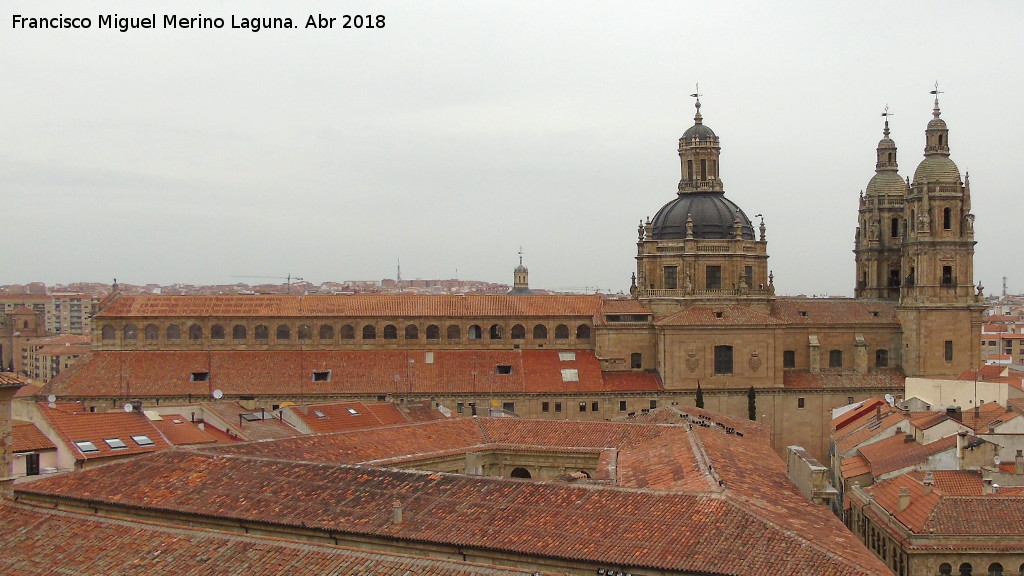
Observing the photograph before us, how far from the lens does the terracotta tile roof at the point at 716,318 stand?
248 feet

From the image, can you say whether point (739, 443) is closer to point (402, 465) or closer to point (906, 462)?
point (906, 462)

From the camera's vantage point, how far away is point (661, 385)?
75.3 m

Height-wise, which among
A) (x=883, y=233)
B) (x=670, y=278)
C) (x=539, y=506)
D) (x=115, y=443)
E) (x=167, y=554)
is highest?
(x=883, y=233)

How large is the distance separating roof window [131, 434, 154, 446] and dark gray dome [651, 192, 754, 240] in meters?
42.8

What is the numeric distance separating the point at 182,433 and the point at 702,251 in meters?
40.8

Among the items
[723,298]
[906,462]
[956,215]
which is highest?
[956,215]

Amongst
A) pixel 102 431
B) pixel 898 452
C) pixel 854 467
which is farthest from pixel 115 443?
pixel 898 452

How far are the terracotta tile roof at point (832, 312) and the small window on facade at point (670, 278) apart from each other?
7.26 metres

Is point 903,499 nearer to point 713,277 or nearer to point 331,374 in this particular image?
point 713,277

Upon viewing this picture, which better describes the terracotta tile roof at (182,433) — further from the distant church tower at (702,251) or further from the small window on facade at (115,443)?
the distant church tower at (702,251)

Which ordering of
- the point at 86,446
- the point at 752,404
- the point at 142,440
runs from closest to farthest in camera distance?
1. the point at 86,446
2. the point at 142,440
3. the point at 752,404

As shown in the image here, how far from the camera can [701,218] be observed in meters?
80.0

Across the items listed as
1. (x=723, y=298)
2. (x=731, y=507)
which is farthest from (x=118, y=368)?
(x=731, y=507)

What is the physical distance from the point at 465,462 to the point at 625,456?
687 centimetres
